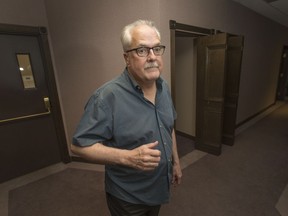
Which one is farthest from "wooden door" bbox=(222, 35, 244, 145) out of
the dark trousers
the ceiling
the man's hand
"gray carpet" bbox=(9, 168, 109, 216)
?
the man's hand

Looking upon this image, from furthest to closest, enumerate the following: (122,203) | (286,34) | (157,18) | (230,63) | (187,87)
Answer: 1. (286,34)
2. (187,87)
3. (230,63)
4. (157,18)
5. (122,203)

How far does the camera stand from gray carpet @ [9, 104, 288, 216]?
5.96 feet

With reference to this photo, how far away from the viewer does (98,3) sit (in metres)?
2.09

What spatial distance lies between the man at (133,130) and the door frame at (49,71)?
1.91 m

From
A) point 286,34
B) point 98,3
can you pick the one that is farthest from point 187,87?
point 286,34

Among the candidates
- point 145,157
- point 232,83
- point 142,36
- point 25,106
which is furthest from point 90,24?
point 232,83

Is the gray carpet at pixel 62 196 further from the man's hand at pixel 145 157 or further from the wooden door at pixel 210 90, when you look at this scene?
the wooden door at pixel 210 90

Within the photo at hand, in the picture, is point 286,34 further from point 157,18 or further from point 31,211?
point 31,211

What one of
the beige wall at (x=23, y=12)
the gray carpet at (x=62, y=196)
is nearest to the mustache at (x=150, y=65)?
the gray carpet at (x=62, y=196)

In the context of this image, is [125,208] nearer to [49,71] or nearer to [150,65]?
[150,65]

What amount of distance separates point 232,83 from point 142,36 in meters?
2.47

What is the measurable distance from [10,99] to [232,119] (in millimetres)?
3257

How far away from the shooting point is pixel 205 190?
6.73 ft

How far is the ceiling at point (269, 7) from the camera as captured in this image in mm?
3057
